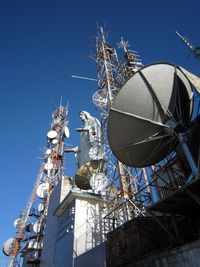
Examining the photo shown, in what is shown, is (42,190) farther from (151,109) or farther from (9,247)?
(151,109)

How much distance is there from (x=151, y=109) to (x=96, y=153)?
10.9 m

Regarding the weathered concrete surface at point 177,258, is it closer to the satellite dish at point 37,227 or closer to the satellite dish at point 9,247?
the satellite dish at point 37,227

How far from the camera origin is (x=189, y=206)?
31.4ft

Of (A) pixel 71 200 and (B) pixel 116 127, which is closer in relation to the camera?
(B) pixel 116 127

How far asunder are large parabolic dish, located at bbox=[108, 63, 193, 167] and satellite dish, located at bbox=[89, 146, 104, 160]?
912cm

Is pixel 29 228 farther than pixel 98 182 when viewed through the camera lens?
Yes

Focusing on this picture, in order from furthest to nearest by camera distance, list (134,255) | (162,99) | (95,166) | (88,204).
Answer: (95,166)
(88,204)
(162,99)
(134,255)

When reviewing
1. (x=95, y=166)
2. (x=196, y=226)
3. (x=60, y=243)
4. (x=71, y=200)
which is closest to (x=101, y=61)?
(x=95, y=166)

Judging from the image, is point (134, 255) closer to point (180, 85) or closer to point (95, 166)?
point (180, 85)

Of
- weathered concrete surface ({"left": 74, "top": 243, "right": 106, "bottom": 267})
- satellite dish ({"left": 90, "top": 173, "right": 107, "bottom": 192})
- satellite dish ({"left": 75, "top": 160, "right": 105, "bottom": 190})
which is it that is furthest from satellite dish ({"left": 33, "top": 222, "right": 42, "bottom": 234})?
weathered concrete surface ({"left": 74, "top": 243, "right": 106, "bottom": 267})

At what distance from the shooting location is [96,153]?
70.6ft

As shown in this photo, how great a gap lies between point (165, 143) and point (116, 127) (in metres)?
2.64

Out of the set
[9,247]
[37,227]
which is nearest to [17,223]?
[9,247]

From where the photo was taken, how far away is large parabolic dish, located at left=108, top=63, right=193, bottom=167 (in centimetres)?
1111
